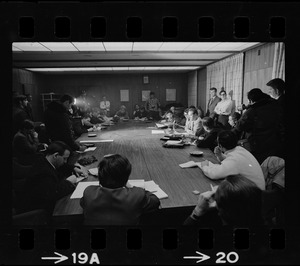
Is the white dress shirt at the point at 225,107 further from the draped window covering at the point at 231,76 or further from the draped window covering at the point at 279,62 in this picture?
the draped window covering at the point at 279,62

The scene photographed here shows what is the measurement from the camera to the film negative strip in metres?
1.68

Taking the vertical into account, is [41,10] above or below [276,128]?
above

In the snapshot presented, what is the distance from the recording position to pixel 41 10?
1.66 m

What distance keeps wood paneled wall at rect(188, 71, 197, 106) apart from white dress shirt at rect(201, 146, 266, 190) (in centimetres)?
891

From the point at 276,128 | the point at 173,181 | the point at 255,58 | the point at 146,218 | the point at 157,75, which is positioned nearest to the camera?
the point at 146,218

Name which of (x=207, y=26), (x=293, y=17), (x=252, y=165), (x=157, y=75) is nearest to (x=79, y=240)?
(x=252, y=165)

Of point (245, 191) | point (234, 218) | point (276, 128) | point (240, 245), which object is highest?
point (276, 128)

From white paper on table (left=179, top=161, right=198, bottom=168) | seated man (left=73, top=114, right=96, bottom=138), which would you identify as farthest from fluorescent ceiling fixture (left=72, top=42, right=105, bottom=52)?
white paper on table (left=179, top=161, right=198, bottom=168)

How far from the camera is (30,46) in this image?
545cm

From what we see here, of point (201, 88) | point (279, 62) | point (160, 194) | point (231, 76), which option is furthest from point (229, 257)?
point (201, 88)

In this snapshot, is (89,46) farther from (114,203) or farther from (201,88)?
(201,88)

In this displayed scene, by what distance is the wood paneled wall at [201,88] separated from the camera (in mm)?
9805

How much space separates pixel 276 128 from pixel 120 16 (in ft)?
7.37

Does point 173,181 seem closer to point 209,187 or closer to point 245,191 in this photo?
point 209,187
